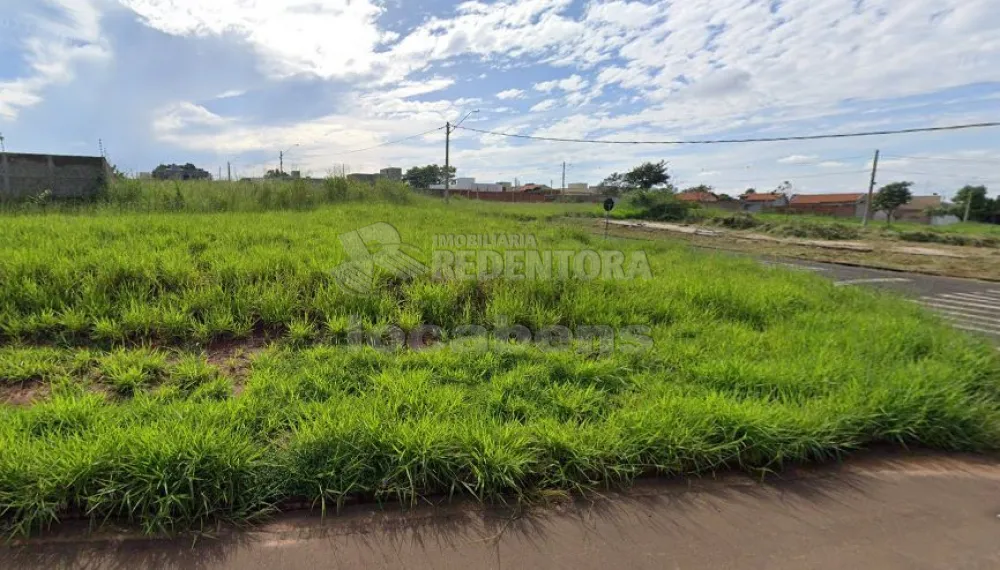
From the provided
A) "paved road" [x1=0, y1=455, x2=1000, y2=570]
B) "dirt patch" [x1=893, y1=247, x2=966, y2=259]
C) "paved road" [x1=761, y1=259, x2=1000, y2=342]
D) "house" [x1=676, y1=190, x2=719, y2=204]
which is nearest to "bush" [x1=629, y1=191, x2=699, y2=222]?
"dirt patch" [x1=893, y1=247, x2=966, y2=259]

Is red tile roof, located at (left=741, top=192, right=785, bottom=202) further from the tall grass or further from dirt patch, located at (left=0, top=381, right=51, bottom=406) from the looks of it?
dirt patch, located at (left=0, top=381, right=51, bottom=406)

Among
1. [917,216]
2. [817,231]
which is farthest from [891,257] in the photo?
[917,216]

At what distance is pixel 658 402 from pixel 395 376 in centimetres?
174

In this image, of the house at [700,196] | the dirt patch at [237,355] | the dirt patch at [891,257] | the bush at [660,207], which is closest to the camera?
the dirt patch at [237,355]

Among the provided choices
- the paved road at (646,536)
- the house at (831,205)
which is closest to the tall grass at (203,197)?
the paved road at (646,536)

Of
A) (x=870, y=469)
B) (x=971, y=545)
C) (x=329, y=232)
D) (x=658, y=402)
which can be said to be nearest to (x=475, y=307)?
(x=658, y=402)

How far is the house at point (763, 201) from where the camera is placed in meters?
50.1

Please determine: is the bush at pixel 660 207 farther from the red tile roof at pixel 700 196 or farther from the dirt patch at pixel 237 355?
the dirt patch at pixel 237 355

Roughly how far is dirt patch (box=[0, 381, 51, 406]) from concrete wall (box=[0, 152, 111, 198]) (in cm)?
1177

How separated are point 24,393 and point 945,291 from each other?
43.6 ft

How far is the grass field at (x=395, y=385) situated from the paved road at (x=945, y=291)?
2016 mm

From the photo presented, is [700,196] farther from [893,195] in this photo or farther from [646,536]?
[646,536]

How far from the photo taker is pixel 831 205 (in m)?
47.6

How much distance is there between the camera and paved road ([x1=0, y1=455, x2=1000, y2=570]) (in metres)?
1.64
